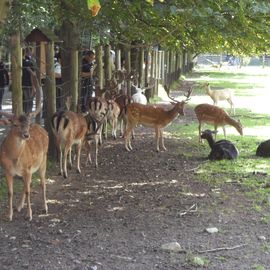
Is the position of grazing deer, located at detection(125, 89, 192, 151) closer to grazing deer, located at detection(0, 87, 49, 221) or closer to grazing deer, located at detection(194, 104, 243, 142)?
grazing deer, located at detection(194, 104, 243, 142)

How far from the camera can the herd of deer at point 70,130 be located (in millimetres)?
6156

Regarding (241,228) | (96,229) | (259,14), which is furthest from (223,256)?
(259,14)

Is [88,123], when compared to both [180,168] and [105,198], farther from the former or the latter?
[105,198]

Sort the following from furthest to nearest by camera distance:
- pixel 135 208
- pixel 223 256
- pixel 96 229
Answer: pixel 135 208, pixel 96 229, pixel 223 256

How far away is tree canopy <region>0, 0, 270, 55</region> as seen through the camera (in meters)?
6.55

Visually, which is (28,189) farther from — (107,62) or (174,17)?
(107,62)

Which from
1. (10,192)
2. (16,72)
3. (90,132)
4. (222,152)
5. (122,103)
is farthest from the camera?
(122,103)

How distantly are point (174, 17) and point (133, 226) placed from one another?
3.98 m

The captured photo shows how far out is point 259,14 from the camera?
7.11 metres

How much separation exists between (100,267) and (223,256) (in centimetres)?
124

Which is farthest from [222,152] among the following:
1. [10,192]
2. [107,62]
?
[10,192]

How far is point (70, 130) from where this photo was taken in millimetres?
8648

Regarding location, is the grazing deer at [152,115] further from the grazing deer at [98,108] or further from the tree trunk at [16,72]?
the tree trunk at [16,72]

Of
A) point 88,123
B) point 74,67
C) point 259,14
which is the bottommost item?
point 88,123
